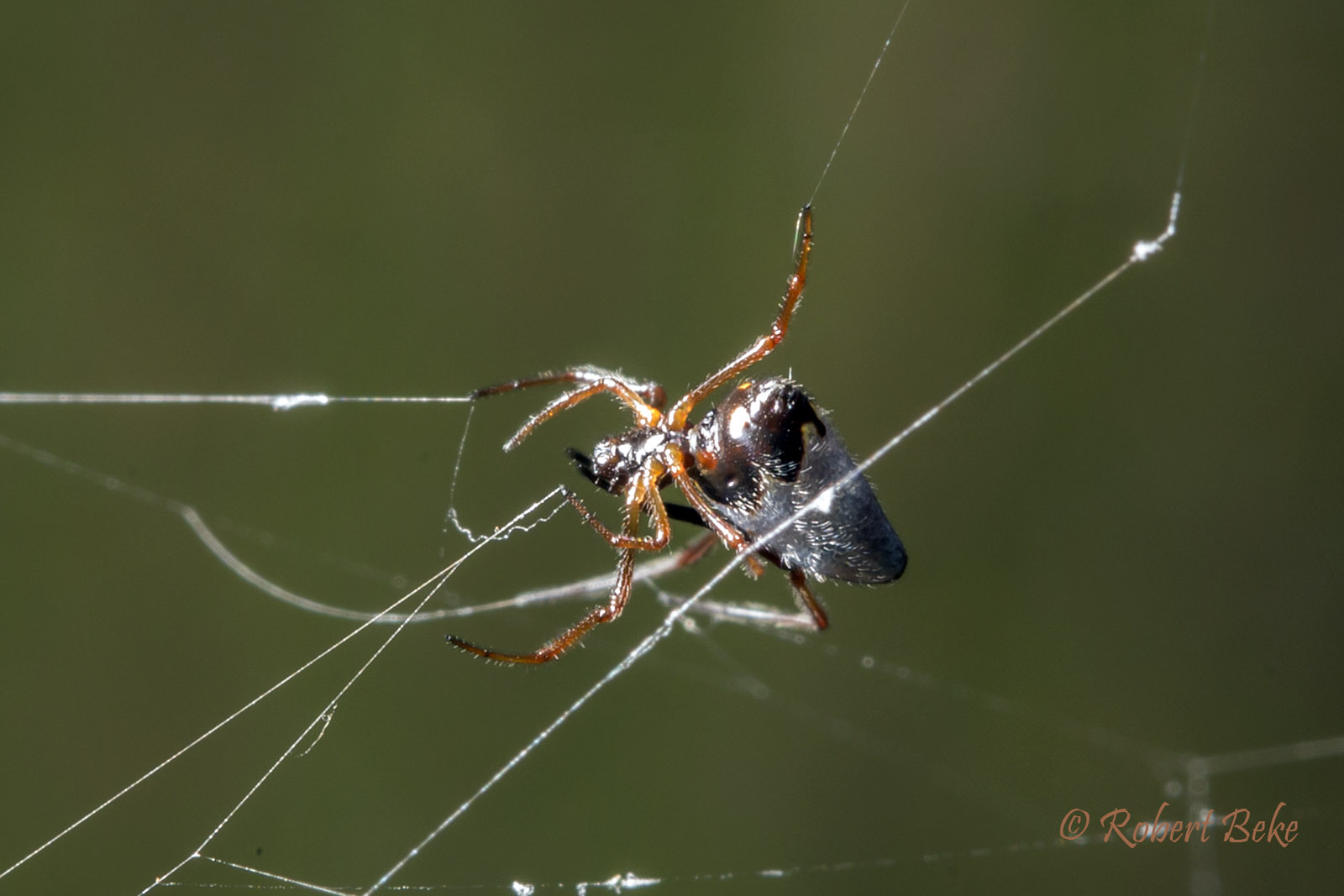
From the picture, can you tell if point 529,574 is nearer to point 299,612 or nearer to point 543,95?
point 299,612

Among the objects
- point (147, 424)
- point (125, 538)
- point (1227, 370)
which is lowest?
point (125, 538)

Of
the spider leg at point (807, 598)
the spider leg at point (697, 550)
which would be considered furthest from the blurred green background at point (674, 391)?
the spider leg at point (807, 598)

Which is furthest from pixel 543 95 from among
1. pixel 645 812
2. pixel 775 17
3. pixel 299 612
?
pixel 645 812

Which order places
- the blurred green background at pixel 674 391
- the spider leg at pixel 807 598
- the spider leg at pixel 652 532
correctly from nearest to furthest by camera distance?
the spider leg at pixel 652 532 < the spider leg at pixel 807 598 < the blurred green background at pixel 674 391

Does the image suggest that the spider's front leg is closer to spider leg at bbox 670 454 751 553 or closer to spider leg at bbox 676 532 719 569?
spider leg at bbox 670 454 751 553

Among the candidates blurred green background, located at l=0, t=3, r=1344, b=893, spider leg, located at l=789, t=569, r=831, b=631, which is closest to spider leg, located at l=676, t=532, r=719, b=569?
spider leg, located at l=789, t=569, r=831, b=631

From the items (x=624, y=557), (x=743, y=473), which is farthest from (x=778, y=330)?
(x=624, y=557)

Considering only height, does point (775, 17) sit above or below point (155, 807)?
above

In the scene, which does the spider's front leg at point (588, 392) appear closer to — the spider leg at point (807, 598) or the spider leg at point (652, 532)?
the spider leg at point (652, 532)

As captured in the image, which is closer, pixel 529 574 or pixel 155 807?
pixel 155 807
